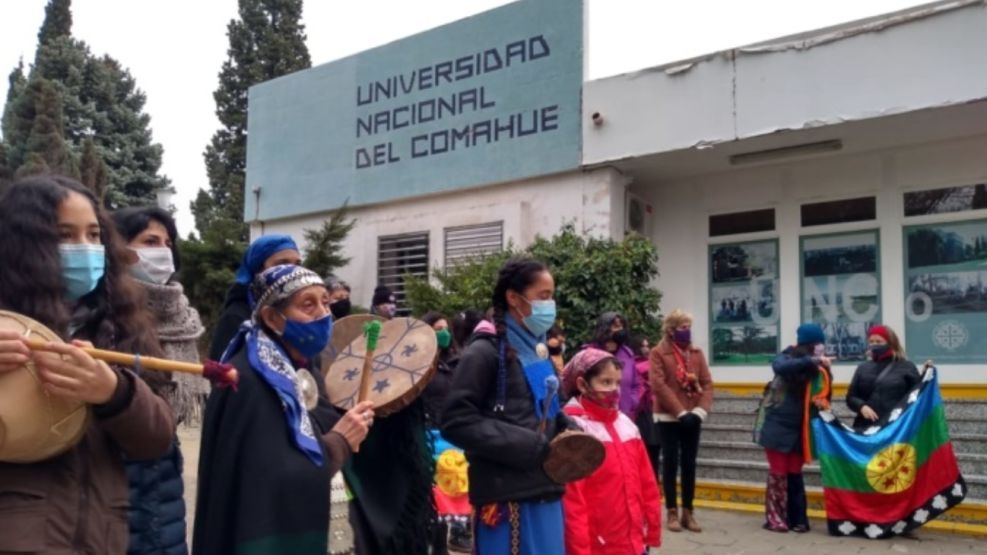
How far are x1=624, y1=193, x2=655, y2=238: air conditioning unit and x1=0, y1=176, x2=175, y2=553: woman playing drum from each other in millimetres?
10153

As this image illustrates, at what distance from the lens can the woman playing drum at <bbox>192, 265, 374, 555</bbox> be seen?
225 centimetres

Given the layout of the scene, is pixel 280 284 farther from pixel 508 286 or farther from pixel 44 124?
pixel 44 124

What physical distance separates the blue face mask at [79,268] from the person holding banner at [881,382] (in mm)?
7097

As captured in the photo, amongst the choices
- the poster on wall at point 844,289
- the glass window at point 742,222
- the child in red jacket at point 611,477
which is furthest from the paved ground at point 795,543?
the glass window at point 742,222

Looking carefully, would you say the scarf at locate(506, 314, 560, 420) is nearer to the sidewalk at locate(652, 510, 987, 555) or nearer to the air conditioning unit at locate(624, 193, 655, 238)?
the sidewalk at locate(652, 510, 987, 555)

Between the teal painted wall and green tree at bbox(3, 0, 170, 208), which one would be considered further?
green tree at bbox(3, 0, 170, 208)

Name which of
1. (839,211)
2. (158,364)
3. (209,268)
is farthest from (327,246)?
(158,364)

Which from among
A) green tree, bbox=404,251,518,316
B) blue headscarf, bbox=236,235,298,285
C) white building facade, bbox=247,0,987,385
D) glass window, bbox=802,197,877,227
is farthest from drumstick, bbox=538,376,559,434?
glass window, bbox=802,197,877,227

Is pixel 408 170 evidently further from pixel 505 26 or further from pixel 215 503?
pixel 215 503

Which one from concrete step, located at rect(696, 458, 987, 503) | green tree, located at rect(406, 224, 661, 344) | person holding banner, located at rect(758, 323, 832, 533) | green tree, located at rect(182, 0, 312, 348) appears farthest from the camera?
green tree, located at rect(182, 0, 312, 348)

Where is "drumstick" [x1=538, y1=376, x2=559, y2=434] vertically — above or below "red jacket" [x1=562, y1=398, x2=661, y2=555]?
above

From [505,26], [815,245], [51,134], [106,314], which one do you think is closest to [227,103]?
[51,134]

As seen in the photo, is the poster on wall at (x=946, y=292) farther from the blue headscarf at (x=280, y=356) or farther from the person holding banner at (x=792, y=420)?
the blue headscarf at (x=280, y=356)

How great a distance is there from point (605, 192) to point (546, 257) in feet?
4.31
